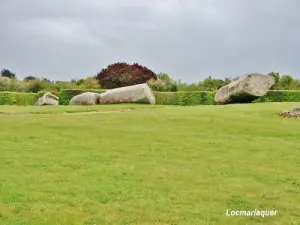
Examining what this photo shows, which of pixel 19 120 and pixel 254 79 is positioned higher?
pixel 254 79

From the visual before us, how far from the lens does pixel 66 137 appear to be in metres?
21.0

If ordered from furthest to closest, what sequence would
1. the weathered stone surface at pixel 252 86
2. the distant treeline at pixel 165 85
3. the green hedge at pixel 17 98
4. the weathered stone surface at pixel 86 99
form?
1. the distant treeline at pixel 165 85
2. the green hedge at pixel 17 98
3. the weathered stone surface at pixel 86 99
4. the weathered stone surface at pixel 252 86

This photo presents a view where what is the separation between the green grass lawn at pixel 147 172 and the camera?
34.2 feet

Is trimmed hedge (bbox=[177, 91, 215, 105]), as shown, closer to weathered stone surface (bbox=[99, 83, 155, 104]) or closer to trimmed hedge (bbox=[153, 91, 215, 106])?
trimmed hedge (bbox=[153, 91, 215, 106])

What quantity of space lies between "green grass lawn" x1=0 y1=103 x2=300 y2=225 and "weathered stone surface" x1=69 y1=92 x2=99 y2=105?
2084cm

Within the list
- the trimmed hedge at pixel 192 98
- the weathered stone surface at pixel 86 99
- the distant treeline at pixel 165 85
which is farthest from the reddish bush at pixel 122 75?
the weathered stone surface at pixel 86 99

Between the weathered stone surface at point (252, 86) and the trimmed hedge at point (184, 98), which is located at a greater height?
the weathered stone surface at point (252, 86)

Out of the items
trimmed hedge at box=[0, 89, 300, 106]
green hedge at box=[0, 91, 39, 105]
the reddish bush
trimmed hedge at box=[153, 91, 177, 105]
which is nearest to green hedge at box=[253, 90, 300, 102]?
trimmed hedge at box=[0, 89, 300, 106]

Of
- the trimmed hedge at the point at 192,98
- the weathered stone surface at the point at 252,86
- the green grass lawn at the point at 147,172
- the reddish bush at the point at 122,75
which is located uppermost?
the reddish bush at the point at 122,75

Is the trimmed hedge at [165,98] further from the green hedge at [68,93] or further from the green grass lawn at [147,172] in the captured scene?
the green grass lawn at [147,172]

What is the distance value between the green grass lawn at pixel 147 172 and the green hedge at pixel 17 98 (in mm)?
28223

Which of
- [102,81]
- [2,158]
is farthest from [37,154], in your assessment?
[102,81]

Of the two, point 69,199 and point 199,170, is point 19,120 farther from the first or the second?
point 69,199

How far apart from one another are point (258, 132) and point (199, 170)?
9094 millimetres
